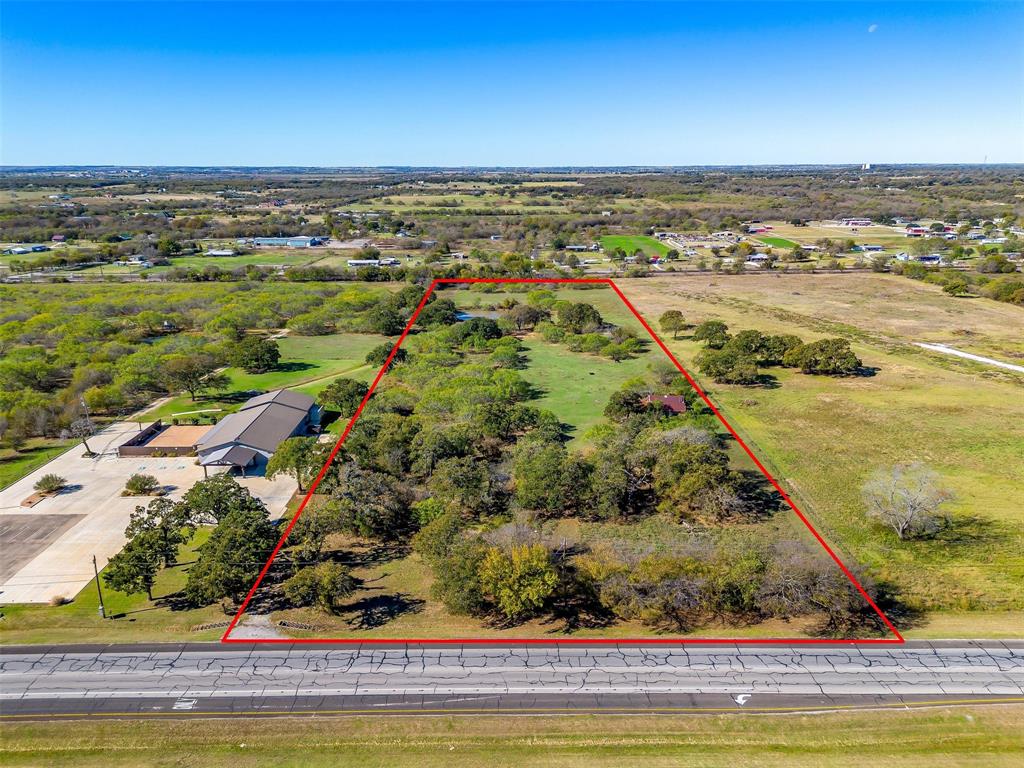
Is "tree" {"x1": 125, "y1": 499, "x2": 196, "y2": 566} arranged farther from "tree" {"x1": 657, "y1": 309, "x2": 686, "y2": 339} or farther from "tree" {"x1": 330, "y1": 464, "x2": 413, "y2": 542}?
"tree" {"x1": 657, "y1": 309, "x2": 686, "y2": 339}

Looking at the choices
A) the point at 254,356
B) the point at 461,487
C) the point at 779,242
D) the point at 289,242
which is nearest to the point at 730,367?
the point at 461,487

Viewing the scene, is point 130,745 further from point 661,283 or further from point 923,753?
point 661,283

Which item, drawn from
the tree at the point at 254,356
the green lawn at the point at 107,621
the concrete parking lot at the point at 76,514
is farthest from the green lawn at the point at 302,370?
the green lawn at the point at 107,621

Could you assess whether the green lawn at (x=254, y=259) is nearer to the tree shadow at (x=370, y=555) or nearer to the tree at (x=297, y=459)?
the tree at (x=297, y=459)

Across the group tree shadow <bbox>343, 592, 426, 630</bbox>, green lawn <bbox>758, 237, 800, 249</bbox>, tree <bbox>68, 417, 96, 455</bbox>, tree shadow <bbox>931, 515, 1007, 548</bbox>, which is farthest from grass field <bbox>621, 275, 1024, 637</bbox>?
green lawn <bbox>758, 237, 800, 249</bbox>

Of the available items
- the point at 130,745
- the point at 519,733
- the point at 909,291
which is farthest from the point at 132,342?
the point at 909,291

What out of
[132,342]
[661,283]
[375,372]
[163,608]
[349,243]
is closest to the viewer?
[163,608]

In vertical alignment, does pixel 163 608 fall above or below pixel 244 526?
below
